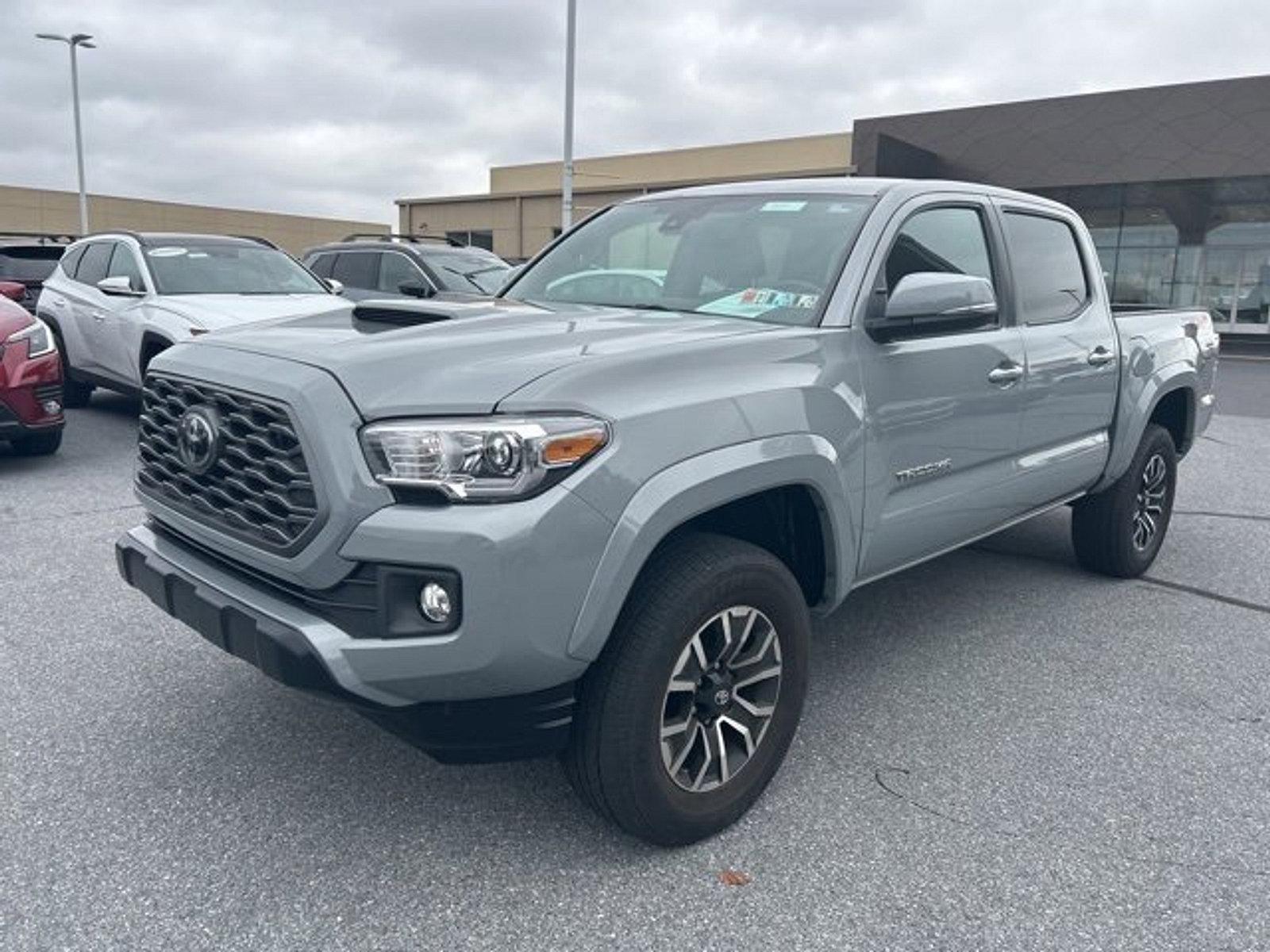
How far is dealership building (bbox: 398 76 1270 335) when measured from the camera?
21625 mm

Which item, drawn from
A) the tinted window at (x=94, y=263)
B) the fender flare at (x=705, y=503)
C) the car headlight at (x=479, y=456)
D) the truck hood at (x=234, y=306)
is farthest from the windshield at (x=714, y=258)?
the tinted window at (x=94, y=263)

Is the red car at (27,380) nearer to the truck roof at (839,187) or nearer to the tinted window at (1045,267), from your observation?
the truck roof at (839,187)

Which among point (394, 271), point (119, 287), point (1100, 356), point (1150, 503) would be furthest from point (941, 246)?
point (394, 271)

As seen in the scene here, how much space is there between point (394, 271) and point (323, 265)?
1644mm

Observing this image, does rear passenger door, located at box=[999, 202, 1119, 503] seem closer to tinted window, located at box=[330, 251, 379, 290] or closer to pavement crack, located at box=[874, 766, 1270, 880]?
pavement crack, located at box=[874, 766, 1270, 880]

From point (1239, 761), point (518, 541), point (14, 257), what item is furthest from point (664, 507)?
point (14, 257)

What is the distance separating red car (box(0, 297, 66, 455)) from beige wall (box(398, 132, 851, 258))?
21.0 metres

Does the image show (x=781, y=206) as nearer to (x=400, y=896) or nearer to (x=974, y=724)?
(x=974, y=724)

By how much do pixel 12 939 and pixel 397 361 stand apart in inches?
62.4

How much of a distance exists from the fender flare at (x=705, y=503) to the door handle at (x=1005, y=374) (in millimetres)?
1065

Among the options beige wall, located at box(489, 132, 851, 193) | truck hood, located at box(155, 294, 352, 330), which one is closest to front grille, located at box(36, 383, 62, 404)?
truck hood, located at box(155, 294, 352, 330)

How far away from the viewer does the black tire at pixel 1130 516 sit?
5012mm

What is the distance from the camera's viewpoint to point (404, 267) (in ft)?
Result: 38.0

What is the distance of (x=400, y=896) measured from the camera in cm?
249
